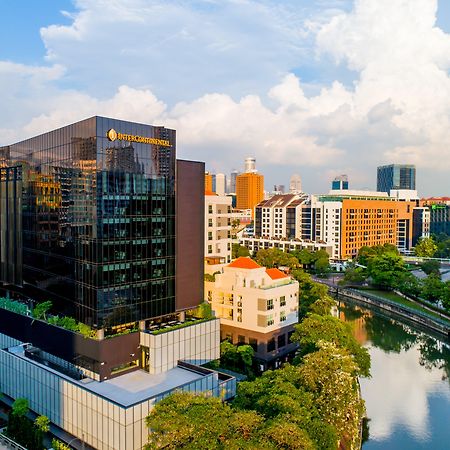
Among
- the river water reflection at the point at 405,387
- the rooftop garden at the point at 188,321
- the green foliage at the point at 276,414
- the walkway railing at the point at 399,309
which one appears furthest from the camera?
the walkway railing at the point at 399,309

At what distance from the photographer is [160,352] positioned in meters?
28.8

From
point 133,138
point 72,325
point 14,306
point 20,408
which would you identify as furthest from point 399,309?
point 20,408

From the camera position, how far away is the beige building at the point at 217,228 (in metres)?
52.7

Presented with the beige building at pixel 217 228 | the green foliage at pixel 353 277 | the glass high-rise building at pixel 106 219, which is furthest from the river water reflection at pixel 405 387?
the beige building at pixel 217 228

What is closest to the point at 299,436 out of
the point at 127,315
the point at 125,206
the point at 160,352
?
the point at 160,352

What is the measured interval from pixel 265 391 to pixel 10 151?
3026cm

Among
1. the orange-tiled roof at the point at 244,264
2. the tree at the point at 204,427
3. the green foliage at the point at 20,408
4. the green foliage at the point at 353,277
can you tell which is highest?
the orange-tiled roof at the point at 244,264

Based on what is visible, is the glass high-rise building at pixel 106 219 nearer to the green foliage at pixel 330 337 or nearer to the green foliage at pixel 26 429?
the green foliage at pixel 26 429

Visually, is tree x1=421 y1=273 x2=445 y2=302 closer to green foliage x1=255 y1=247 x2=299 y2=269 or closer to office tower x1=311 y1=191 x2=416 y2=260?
green foliage x1=255 y1=247 x2=299 y2=269

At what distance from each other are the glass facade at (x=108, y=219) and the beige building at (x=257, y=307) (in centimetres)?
982

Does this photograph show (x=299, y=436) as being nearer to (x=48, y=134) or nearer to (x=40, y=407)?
(x=40, y=407)

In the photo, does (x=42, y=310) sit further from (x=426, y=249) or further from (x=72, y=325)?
(x=426, y=249)

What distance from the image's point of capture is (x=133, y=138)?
28.9 m

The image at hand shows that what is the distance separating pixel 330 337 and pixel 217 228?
2304 centimetres
